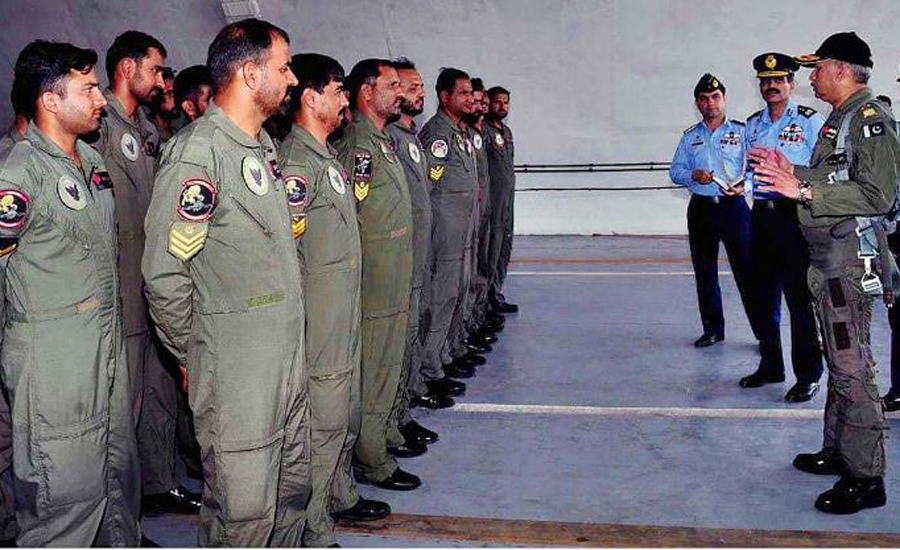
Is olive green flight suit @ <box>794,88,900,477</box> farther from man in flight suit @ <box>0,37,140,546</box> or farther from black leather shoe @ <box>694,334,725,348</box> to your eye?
man in flight suit @ <box>0,37,140,546</box>

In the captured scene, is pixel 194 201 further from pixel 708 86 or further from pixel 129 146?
pixel 708 86

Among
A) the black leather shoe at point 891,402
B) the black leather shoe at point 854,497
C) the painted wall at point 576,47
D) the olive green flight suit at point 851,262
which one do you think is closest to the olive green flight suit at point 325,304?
the olive green flight suit at point 851,262

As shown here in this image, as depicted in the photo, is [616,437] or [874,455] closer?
[874,455]

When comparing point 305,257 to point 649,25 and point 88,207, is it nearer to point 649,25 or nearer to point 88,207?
point 88,207

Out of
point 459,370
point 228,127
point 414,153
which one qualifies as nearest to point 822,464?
point 459,370

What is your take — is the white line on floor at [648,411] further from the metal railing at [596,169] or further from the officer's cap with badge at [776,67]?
the metal railing at [596,169]

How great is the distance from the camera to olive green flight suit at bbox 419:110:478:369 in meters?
5.14

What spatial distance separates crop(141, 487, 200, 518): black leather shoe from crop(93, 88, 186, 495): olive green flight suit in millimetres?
29

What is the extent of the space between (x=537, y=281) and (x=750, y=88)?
11.3 ft

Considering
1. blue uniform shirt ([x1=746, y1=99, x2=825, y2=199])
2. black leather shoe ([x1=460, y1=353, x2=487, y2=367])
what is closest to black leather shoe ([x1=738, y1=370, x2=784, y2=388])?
blue uniform shirt ([x1=746, y1=99, x2=825, y2=199])

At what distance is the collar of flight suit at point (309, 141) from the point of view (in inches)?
126

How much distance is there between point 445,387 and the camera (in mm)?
5078

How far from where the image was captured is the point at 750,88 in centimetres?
971

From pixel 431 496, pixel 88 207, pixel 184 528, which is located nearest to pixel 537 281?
pixel 431 496
